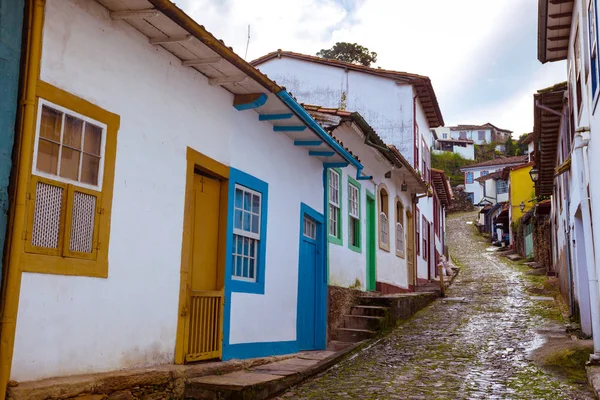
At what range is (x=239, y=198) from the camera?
837 cm

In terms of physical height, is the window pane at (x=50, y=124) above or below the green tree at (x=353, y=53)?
below

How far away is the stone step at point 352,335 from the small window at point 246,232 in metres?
3.75

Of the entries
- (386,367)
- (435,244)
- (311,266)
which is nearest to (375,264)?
(311,266)

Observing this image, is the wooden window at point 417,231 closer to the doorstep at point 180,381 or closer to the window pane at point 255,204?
the doorstep at point 180,381

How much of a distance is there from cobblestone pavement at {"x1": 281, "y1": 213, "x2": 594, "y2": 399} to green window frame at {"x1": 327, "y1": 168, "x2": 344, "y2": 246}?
7.39 feet

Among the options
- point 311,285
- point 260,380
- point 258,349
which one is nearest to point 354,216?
point 311,285

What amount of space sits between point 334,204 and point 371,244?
297 cm

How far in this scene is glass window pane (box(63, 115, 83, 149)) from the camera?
5348 millimetres

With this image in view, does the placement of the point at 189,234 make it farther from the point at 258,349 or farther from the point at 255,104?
the point at 258,349

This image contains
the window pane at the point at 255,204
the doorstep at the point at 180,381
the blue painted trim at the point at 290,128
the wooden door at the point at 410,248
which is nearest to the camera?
the doorstep at the point at 180,381

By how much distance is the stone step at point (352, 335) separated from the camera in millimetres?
11773

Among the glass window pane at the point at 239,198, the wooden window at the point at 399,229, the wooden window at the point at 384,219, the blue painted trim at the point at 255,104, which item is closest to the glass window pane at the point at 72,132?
the blue painted trim at the point at 255,104

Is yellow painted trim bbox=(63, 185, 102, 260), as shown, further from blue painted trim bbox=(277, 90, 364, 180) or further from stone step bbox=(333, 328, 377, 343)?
stone step bbox=(333, 328, 377, 343)

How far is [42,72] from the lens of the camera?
5.03 metres
